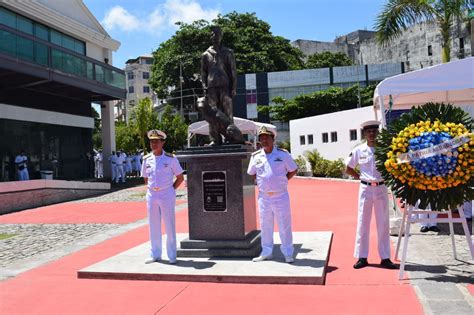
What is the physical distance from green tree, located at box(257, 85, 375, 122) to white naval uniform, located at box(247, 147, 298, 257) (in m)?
38.4

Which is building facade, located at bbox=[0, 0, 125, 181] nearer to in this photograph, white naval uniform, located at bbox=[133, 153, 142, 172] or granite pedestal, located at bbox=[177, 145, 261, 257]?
white naval uniform, located at bbox=[133, 153, 142, 172]

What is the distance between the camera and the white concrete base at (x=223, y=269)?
19.1 ft

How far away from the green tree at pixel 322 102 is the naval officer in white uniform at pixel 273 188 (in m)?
38.4

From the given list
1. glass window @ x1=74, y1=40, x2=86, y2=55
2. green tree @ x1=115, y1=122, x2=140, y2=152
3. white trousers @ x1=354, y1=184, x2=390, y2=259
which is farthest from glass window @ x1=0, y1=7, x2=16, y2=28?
green tree @ x1=115, y1=122, x2=140, y2=152

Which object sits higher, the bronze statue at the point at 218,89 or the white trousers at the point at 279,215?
the bronze statue at the point at 218,89

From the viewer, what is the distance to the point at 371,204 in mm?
6324

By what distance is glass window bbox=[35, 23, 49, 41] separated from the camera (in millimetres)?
22031

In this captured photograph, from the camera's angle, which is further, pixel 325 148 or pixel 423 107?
pixel 325 148

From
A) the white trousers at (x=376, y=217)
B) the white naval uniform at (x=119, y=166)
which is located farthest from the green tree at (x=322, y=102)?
the white trousers at (x=376, y=217)

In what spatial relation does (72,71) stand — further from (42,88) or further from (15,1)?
(15,1)

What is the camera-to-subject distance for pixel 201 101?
772 cm

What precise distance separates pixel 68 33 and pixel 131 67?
62319mm

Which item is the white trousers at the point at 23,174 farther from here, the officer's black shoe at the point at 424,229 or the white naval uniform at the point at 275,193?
the officer's black shoe at the point at 424,229

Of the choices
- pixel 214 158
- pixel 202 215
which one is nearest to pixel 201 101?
pixel 214 158
